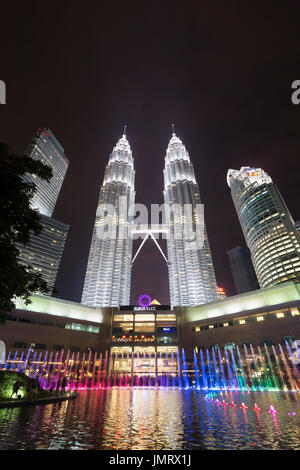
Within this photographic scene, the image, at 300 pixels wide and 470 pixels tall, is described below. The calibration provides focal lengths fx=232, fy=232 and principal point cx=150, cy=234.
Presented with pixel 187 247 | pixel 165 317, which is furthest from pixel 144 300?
pixel 187 247

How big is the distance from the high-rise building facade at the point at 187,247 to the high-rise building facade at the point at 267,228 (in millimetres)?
40076

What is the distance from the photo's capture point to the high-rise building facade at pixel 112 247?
136 meters

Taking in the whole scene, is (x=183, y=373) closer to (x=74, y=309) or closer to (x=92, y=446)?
(x=74, y=309)

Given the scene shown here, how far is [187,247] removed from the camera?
469ft

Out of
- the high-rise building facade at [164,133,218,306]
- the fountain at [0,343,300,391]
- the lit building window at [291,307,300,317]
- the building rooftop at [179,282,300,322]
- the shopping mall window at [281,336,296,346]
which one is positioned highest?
the high-rise building facade at [164,133,218,306]

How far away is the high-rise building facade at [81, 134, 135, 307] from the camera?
136000 mm

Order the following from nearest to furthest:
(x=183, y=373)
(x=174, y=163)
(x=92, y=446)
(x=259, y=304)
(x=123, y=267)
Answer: (x=92, y=446) < (x=259, y=304) < (x=183, y=373) < (x=123, y=267) < (x=174, y=163)

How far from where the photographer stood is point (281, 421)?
35.6 ft

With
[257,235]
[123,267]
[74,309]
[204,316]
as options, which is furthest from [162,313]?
[257,235]

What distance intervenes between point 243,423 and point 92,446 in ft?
23.7

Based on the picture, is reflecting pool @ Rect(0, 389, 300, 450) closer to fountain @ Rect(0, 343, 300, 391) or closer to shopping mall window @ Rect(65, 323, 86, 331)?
fountain @ Rect(0, 343, 300, 391)

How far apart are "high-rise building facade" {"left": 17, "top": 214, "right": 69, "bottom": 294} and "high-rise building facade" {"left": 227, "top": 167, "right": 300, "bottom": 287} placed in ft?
457

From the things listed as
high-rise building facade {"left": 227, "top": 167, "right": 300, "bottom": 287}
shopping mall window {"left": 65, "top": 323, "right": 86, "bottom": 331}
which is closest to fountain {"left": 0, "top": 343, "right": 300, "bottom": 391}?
shopping mall window {"left": 65, "top": 323, "right": 86, "bottom": 331}

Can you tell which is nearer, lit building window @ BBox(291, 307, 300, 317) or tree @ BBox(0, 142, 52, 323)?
tree @ BBox(0, 142, 52, 323)
